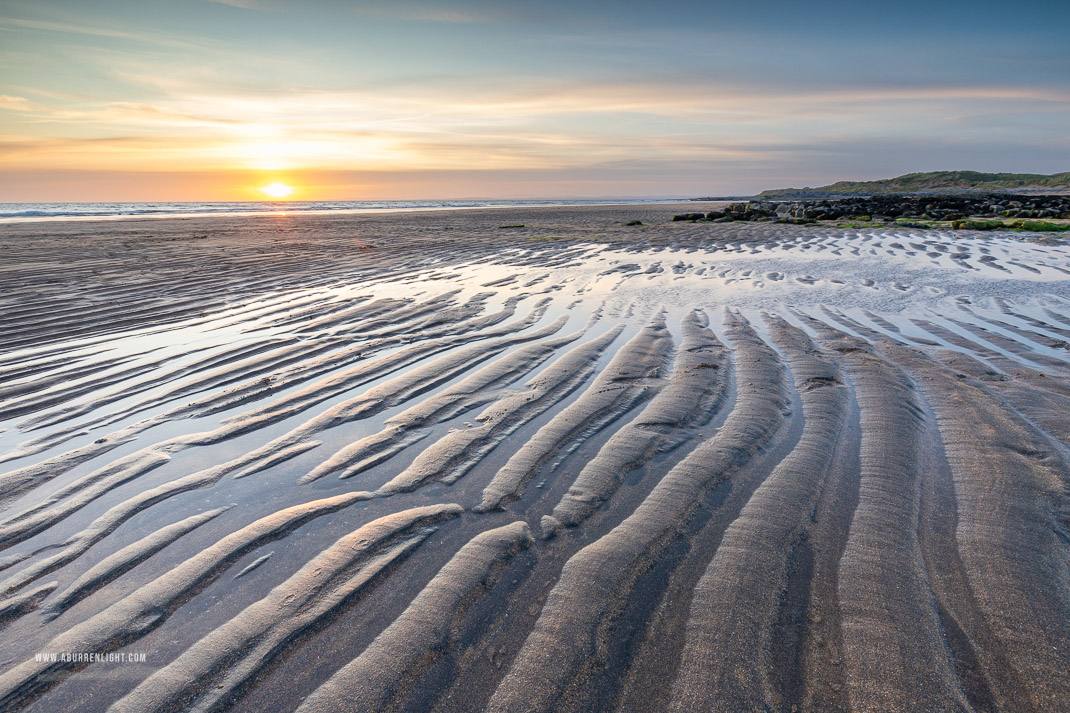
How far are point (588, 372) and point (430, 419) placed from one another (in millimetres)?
1705

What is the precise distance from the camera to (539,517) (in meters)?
2.96

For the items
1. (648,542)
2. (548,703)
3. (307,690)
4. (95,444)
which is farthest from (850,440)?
(95,444)

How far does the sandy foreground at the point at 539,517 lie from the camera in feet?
6.53

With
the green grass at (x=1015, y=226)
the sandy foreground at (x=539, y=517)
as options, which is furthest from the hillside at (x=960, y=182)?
the sandy foreground at (x=539, y=517)

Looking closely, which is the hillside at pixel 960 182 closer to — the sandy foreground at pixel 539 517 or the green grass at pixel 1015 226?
the green grass at pixel 1015 226

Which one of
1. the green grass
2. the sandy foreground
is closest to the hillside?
the green grass

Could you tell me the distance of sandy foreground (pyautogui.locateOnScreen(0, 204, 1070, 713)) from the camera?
6.53 feet

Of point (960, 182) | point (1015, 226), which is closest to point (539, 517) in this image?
point (1015, 226)

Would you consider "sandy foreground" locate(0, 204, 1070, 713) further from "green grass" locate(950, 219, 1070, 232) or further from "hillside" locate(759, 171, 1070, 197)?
"hillside" locate(759, 171, 1070, 197)

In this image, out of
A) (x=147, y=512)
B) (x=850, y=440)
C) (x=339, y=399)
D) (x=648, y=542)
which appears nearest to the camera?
(x=648, y=542)

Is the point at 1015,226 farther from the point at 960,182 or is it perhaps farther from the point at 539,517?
the point at 960,182

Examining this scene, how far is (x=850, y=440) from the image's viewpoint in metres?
3.78

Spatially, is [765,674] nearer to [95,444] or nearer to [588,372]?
[588,372]

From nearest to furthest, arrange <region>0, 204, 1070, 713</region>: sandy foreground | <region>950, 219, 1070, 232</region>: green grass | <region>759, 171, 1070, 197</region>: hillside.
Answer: <region>0, 204, 1070, 713</region>: sandy foreground
<region>950, 219, 1070, 232</region>: green grass
<region>759, 171, 1070, 197</region>: hillside
